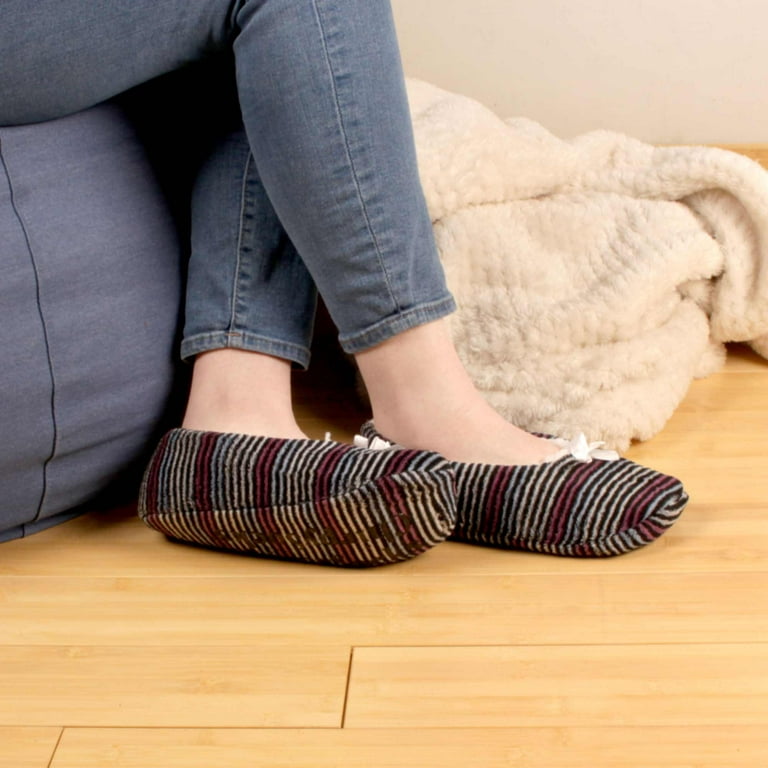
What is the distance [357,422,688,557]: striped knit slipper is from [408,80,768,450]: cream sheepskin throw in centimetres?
18

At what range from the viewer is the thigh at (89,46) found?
0.77 meters

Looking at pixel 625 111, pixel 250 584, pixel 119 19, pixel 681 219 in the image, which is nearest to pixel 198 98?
pixel 119 19

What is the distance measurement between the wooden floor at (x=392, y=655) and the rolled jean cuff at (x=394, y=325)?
20 cm

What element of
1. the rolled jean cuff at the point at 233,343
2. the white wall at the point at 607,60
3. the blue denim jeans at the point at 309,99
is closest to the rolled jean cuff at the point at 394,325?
the blue denim jeans at the point at 309,99

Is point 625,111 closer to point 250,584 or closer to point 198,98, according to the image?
point 198,98

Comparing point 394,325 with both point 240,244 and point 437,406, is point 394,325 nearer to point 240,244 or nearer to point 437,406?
point 437,406

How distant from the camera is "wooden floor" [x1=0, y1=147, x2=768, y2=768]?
666 millimetres

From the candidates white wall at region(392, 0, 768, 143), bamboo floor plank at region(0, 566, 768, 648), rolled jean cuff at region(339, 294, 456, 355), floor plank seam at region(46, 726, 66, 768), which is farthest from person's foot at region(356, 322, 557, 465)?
white wall at region(392, 0, 768, 143)

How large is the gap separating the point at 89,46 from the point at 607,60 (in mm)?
894

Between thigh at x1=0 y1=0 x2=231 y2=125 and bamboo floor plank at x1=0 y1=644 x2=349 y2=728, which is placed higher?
thigh at x1=0 y1=0 x2=231 y2=125

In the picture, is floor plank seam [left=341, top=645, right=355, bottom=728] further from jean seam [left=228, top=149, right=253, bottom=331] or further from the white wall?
the white wall

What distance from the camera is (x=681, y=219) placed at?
3.75ft

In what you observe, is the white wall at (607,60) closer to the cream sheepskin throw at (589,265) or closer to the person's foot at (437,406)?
the cream sheepskin throw at (589,265)

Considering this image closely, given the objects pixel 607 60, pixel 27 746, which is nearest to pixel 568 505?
pixel 27 746
